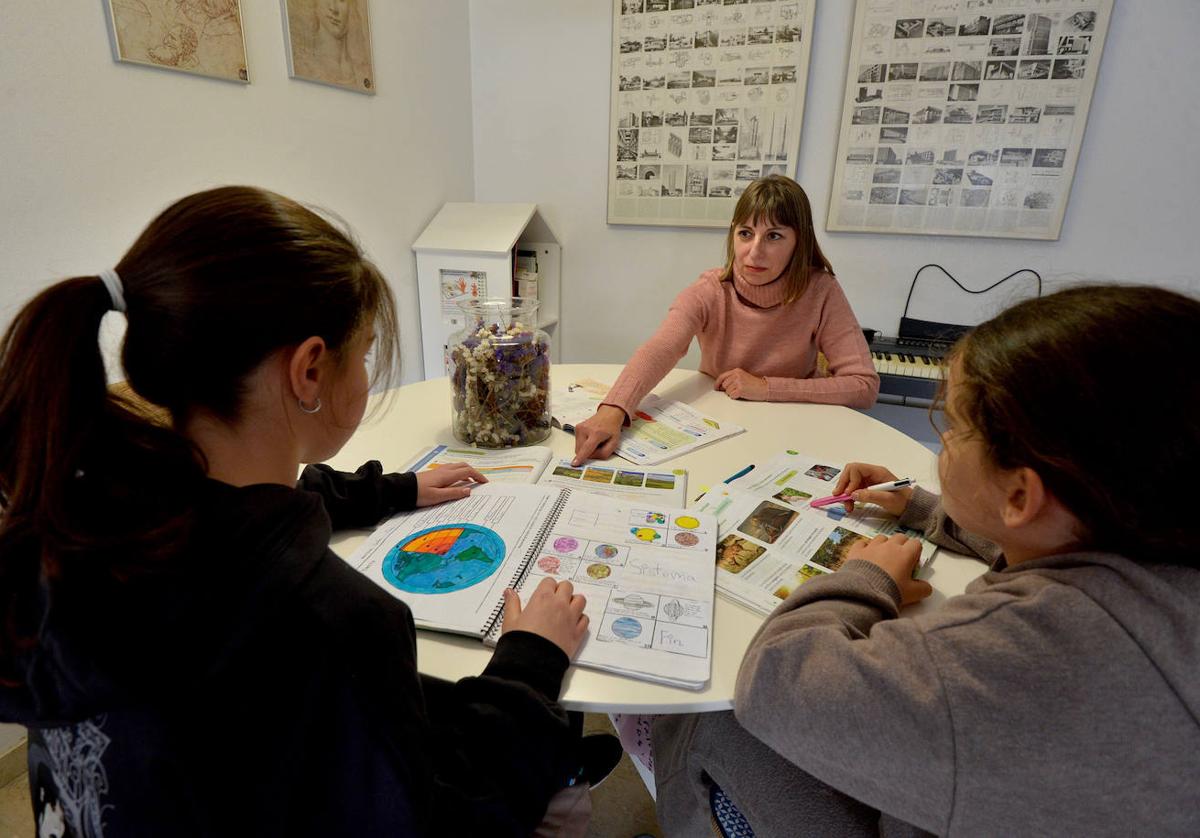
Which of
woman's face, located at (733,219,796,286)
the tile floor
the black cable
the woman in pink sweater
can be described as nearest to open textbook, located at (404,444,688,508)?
the woman in pink sweater

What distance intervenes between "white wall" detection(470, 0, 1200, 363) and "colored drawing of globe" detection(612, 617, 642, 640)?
2.11 metres

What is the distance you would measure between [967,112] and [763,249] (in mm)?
1233

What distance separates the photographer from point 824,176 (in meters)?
2.44

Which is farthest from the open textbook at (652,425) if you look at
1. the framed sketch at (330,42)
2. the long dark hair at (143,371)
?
the framed sketch at (330,42)

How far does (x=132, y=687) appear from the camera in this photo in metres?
0.42

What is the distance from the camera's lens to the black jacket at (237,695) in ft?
1.43

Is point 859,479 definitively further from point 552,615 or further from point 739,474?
point 552,615

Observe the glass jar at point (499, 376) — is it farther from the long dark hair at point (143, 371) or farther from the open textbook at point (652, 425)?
the long dark hair at point (143, 371)

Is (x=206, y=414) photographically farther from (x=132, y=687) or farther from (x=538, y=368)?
(x=538, y=368)

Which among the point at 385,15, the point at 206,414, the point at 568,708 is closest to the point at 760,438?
the point at 568,708

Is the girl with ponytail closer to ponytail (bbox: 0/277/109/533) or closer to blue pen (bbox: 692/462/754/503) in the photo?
ponytail (bbox: 0/277/109/533)

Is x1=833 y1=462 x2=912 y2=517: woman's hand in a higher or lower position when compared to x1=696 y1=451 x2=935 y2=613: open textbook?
higher

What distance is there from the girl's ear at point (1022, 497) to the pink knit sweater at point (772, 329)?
3.39 ft

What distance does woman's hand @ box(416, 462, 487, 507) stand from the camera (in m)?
0.96
